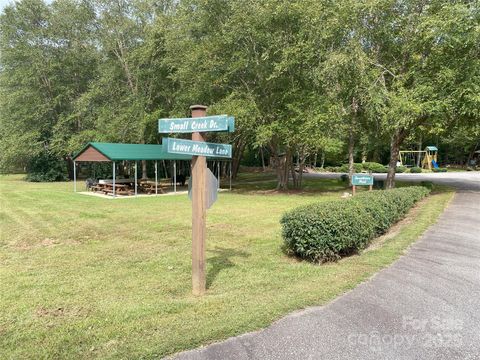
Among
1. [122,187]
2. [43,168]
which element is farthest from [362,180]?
[43,168]

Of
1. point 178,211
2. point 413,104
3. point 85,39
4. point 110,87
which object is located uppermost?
point 85,39

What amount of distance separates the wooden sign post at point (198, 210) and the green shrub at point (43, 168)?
31.6 meters

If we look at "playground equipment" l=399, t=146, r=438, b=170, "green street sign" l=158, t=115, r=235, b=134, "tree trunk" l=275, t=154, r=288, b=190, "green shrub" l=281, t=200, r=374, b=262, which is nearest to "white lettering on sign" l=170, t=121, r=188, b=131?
"green street sign" l=158, t=115, r=235, b=134

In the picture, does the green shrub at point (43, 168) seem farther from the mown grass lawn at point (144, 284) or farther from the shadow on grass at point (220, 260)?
the shadow on grass at point (220, 260)

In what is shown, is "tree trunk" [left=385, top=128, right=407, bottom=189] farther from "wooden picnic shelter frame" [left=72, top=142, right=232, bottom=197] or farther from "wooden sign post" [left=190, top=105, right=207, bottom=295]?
"wooden sign post" [left=190, top=105, right=207, bottom=295]

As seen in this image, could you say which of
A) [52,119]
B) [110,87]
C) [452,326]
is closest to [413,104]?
[452,326]

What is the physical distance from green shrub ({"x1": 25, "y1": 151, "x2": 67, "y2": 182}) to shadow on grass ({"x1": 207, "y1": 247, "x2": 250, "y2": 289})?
29514 mm

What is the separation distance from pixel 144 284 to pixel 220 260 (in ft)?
5.40

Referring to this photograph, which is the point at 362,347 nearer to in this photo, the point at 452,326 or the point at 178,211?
the point at 452,326

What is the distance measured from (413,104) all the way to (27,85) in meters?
30.7

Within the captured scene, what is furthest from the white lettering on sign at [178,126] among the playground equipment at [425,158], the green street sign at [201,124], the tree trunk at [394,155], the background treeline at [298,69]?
the playground equipment at [425,158]

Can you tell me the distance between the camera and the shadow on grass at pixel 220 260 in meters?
5.66

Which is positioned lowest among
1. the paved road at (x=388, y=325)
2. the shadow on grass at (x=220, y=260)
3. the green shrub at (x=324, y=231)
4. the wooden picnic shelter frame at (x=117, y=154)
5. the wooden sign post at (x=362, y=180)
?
the shadow on grass at (x=220, y=260)

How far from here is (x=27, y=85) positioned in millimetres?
31719
